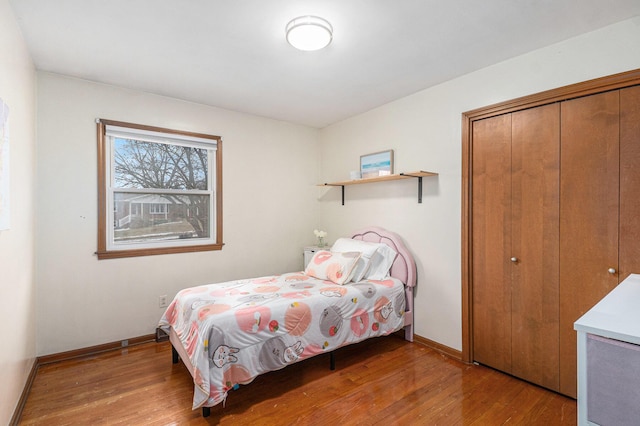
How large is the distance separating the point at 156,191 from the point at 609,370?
3473mm

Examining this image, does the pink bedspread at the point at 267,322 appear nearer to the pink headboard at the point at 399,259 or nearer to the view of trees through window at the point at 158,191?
the pink headboard at the point at 399,259

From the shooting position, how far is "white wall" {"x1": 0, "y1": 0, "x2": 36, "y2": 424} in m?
1.68

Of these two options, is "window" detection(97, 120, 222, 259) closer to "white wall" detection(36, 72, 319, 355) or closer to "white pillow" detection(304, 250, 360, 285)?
"white wall" detection(36, 72, 319, 355)

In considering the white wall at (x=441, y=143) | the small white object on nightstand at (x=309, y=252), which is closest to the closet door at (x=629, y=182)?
the white wall at (x=441, y=143)

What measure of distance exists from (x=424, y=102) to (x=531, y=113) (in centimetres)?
96

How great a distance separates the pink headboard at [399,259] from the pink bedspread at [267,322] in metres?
0.09

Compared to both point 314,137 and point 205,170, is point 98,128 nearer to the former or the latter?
point 205,170

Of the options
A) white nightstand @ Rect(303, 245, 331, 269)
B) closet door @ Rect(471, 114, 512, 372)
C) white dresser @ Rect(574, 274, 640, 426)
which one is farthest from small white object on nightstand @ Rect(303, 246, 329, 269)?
white dresser @ Rect(574, 274, 640, 426)

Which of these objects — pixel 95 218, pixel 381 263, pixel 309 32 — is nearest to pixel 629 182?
pixel 381 263

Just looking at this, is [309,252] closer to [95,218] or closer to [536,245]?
[95,218]

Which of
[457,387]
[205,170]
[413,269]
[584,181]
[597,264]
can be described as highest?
[205,170]

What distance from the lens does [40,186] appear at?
8.60 ft

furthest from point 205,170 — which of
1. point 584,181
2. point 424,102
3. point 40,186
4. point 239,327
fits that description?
point 584,181

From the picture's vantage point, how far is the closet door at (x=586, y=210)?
1973 millimetres
